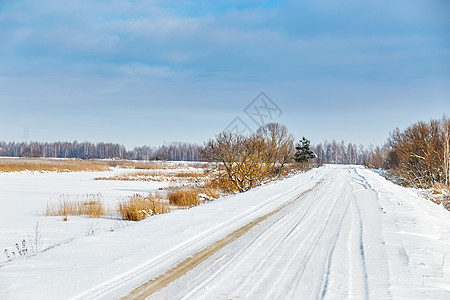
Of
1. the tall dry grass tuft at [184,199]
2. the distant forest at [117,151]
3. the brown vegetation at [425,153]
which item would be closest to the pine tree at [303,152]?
the brown vegetation at [425,153]

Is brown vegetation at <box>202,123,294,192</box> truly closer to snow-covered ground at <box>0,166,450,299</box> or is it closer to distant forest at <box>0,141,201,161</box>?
snow-covered ground at <box>0,166,450,299</box>

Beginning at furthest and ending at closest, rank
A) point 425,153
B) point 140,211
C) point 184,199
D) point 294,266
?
point 425,153, point 184,199, point 140,211, point 294,266

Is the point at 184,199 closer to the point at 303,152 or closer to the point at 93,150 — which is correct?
the point at 303,152

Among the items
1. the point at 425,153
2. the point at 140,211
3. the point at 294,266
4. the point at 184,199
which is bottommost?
the point at 184,199

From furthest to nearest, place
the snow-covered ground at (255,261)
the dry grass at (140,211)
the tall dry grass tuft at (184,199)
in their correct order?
the tall dry grass tuft at (184,199) < the dry grass at (140,211) < the snow-covered ground at (255,261)

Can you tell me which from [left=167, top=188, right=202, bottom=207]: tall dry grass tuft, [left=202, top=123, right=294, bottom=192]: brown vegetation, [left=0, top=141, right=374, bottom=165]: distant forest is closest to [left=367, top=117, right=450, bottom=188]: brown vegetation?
[left=202, top=123, right=294, bottom=192]: brown vegetation

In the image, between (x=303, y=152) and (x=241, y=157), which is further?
(x=303, y=152)

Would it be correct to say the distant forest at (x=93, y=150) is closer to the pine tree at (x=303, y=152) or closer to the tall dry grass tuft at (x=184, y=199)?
the pine tree at (x=303, y=152)

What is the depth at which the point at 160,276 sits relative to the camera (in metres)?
4.05

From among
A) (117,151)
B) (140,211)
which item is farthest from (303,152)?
(117,151)

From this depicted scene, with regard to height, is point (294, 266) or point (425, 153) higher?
point (425, 153)

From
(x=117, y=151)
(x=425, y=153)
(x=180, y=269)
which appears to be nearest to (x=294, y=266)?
(x=180, y=269)

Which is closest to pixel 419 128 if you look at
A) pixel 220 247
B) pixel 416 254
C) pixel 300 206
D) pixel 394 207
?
pixel 394 207

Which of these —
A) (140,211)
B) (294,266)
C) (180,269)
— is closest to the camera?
(180,269)
